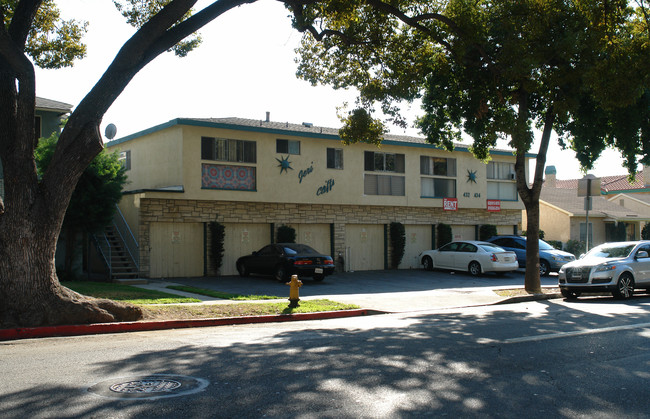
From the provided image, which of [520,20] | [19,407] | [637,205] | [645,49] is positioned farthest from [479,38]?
→ [637,205]

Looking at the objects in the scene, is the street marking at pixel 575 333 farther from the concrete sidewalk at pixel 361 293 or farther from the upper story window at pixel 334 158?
the upper story window at pixel 334 158

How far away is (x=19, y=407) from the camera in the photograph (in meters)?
5.42

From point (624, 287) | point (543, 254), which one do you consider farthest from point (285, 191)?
point (624, 287)

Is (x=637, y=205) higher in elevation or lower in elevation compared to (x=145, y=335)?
higher

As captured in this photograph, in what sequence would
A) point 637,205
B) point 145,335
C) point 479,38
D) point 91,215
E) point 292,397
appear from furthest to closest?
point 637,205 < point 91,215 < point 479,38 < point 145,335 < point 292,397

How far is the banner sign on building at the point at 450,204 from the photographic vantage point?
28688 mm

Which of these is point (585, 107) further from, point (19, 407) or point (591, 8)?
point (19, 407)

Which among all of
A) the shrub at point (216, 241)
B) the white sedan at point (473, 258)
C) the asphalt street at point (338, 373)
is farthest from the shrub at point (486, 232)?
the asphalt street at point (338, 373)

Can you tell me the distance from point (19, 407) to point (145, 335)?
5.08 meters

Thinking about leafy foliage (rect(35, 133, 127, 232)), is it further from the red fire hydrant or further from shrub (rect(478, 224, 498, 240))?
shrub (rect(478, 224, 498, 240))

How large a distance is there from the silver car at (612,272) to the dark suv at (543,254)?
751cm

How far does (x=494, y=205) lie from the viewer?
100 feet

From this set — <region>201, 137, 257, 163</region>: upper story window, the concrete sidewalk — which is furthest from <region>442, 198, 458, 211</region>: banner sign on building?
<region>201, 137, 257, 163</region>: upper story window

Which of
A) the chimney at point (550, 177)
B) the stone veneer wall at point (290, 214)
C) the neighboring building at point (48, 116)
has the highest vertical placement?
the chimney at point (550, 177)
